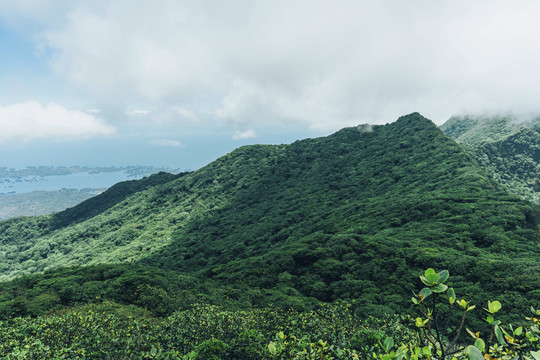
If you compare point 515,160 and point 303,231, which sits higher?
point 515,160

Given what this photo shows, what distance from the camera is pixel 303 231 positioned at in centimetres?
5528

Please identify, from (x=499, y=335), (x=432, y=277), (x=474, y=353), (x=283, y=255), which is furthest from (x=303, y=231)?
(x=474, y=353)

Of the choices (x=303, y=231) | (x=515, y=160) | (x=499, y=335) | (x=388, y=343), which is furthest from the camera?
(x=515, y=160)

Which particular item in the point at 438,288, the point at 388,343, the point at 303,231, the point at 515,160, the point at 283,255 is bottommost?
the point at 303,231

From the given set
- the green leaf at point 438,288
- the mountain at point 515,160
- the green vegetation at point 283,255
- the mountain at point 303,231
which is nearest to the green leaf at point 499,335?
the green vegetation at point 283,255

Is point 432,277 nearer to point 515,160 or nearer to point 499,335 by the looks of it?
point 499,335

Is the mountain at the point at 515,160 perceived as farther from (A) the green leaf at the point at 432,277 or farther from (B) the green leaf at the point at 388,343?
(A) the green leaf at the point at 432,277

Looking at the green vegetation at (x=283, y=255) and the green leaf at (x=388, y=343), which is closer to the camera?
the green leaf at (x=388, y=343)

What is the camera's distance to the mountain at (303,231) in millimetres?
27130

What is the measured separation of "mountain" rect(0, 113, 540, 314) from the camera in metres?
27.1

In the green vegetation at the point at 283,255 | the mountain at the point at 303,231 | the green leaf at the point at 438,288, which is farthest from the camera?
the mountain at the point at 303,231

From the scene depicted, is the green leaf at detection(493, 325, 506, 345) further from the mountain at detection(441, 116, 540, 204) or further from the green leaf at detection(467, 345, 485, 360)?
the mountain at detection(441, 116, 540, 204)

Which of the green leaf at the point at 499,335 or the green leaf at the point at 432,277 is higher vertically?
the green leaf at the point at 432,277

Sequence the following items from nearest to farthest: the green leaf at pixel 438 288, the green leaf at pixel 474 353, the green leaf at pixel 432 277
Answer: the green leaf at pixel 474 353 → the green leaf at pixel 438 288 → the green leaf at pixel 432 277
